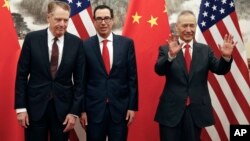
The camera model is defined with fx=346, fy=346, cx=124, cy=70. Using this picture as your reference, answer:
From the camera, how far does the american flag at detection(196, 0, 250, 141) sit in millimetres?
3461

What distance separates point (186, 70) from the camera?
104 inches

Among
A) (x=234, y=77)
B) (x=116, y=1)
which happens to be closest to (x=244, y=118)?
(x=234, y=77)

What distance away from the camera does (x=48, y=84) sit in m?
2.46

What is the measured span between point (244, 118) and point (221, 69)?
42.6 inches

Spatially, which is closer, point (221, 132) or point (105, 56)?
point (105, 56)

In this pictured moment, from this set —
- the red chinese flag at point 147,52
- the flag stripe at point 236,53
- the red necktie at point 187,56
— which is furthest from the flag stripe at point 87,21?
the flag stripe at point 236,53

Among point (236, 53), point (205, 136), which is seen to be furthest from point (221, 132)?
point (236, 53)

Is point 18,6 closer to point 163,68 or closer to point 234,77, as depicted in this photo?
point 163,68

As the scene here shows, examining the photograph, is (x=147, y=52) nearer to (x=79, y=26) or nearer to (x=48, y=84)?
(x=79, y=26)

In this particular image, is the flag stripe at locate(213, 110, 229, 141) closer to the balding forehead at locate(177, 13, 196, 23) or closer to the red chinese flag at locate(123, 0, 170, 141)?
the red chinese flag at locate(123, 0, 170, 141)

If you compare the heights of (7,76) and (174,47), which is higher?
(174,47)

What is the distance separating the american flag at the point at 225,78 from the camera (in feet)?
11.4

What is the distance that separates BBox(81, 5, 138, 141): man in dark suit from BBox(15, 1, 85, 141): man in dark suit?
0.62 feet

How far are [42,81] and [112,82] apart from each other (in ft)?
1.76
